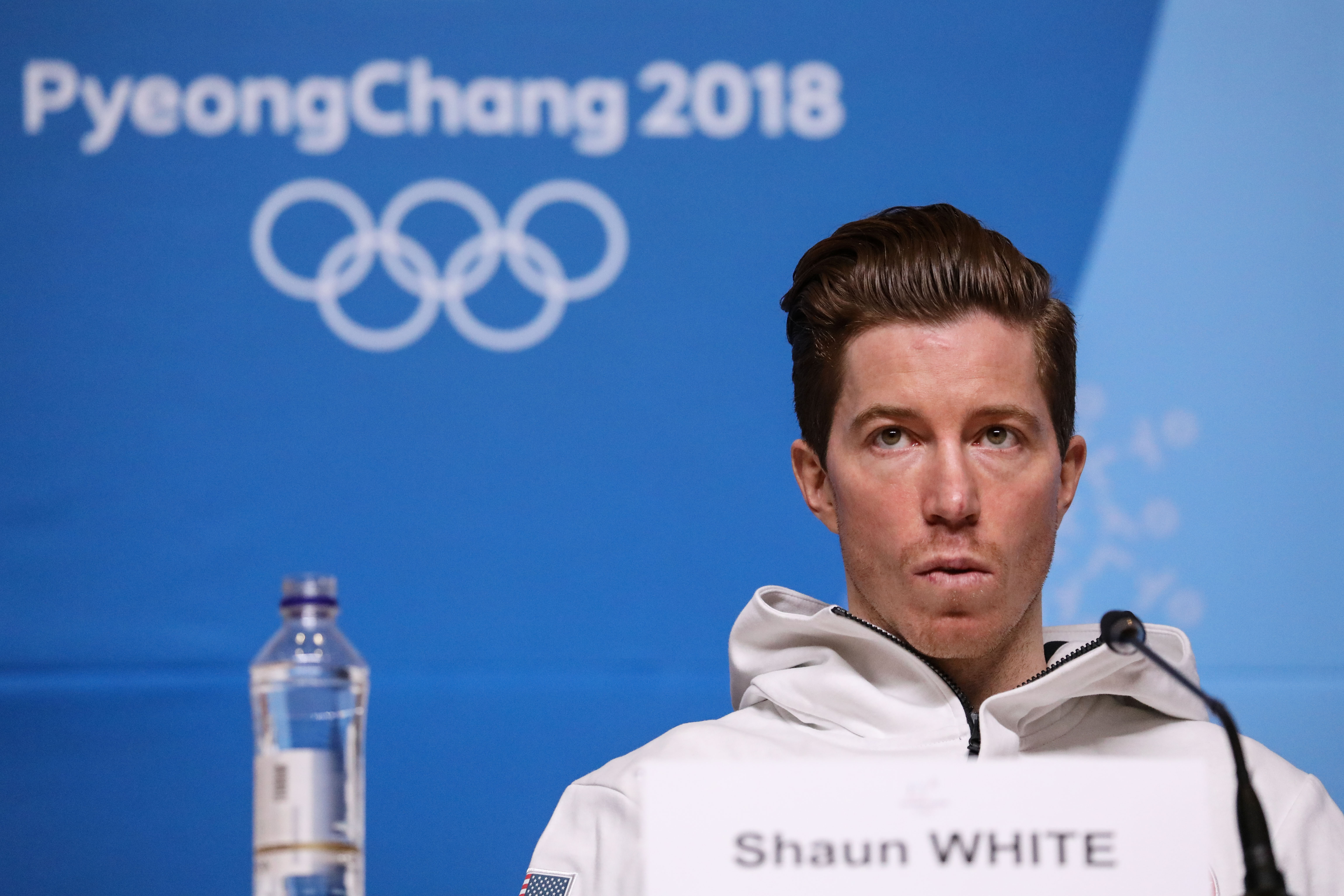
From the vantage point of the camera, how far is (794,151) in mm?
2854

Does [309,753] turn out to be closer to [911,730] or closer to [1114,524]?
[911,730]

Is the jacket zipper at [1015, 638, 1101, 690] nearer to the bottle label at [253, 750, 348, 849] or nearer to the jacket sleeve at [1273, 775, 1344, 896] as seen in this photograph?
the jacket sleeve at [1273, 775, 1344, 896]

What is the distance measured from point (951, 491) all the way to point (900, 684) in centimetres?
24

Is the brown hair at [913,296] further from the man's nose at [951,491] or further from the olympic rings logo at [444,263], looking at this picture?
the olympic rings logo at [444,263]

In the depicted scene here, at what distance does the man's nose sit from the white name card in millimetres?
598

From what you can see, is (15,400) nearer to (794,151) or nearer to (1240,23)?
(794,151)

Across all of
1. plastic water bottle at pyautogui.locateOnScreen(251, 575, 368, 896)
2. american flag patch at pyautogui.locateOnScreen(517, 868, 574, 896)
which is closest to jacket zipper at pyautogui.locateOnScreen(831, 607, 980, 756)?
american flag patch at pyautogui.locateOnScreen(517, 868, 574, 896)

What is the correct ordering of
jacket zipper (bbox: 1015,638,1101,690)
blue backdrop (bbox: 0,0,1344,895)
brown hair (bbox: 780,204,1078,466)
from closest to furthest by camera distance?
jacket zipper (bbox: 1015,638,1101,690)
brown hair (bbox: 780,204,1078,466)
blue backdrop (bbox: 0,0,1344,895)

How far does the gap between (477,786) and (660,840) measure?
1923 millimetres

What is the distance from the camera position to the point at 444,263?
2826 mm

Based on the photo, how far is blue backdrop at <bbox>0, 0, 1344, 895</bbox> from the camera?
2717 millimetres

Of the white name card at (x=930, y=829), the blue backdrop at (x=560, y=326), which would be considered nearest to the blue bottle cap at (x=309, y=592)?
the white name card at (x=930, y=829)

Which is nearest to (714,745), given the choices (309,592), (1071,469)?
(1071,469)

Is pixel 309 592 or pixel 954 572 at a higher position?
pixel 954 572
